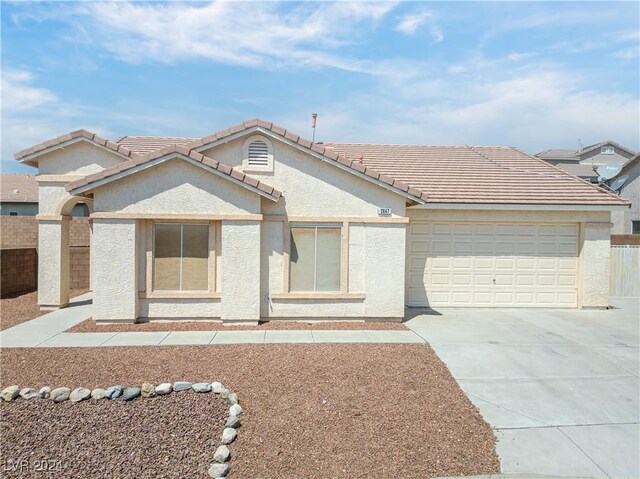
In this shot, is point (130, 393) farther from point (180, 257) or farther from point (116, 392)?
point (180, 257)

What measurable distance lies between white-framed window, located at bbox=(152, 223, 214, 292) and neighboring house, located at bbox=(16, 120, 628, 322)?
0.08ft

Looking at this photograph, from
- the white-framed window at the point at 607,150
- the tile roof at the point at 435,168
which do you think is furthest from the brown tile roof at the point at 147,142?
the white-framed window at the point at 607,150

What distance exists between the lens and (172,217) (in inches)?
381

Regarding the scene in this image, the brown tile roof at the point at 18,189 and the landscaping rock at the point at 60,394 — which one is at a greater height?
the brown tile roof at the point at 18,189

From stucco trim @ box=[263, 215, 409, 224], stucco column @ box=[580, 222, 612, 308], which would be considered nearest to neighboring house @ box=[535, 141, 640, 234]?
stucco column @ box=[580, 222, 612, 308]

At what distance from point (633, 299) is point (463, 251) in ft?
23.5

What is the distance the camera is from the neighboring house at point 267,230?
31.7 ft

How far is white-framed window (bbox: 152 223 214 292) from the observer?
9.91 meters

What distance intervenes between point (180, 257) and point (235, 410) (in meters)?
5.32

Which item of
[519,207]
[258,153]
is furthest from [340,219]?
[519,207]

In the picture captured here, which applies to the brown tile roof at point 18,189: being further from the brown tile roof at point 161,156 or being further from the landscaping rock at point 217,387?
the landscaping rock at point 217,387

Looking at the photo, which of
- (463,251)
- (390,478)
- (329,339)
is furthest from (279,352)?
(463,251)

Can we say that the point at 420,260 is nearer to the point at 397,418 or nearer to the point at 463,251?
the point at 463,251

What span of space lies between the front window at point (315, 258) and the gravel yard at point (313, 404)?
2.32 m
